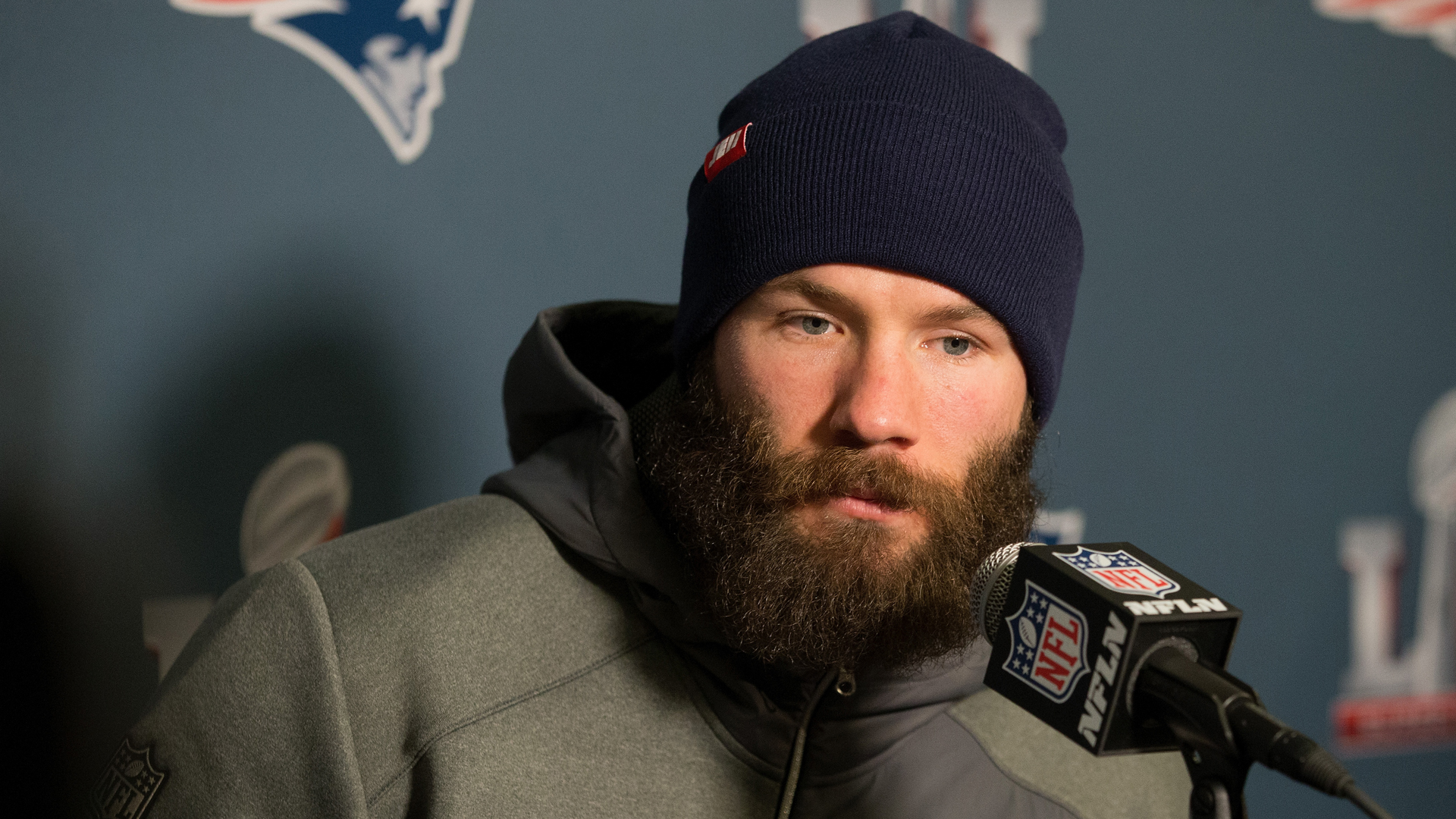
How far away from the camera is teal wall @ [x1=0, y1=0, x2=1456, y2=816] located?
130 centimetres

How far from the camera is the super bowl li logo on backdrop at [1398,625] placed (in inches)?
83.0

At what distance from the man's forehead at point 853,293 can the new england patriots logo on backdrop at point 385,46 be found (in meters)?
0.60

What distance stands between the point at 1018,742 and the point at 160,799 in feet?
2.56

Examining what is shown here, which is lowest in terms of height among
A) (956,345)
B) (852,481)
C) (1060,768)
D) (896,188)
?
(1060,768)

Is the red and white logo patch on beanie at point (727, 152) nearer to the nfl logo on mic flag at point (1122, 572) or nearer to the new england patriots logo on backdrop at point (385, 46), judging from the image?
the new england patriots logo on backdrop at point (385, 46)

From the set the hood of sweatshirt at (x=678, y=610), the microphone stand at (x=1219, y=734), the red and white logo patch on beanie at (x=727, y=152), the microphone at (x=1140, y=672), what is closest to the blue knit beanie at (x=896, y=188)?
the red and white logo patch on beanie at (x=727, y=152)

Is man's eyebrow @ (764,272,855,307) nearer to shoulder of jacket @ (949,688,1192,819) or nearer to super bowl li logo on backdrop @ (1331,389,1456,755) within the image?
shoulder of jacket @ (949,688,1192,819)

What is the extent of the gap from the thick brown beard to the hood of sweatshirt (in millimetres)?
30

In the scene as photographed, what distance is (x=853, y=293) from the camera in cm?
104

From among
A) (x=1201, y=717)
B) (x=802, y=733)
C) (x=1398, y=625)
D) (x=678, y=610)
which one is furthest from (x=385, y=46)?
(x=1398, y=625)

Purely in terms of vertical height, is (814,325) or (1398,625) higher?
(814,325)

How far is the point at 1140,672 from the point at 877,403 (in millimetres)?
423

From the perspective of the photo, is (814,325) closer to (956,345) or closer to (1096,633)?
(956,345)

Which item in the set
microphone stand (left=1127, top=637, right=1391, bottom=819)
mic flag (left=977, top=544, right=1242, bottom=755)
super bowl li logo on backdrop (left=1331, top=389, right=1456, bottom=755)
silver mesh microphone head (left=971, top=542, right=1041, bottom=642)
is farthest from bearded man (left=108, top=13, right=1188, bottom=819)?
super bowl li logo on backdrop (left=1331, top=389, right=1456, bottom=755)
